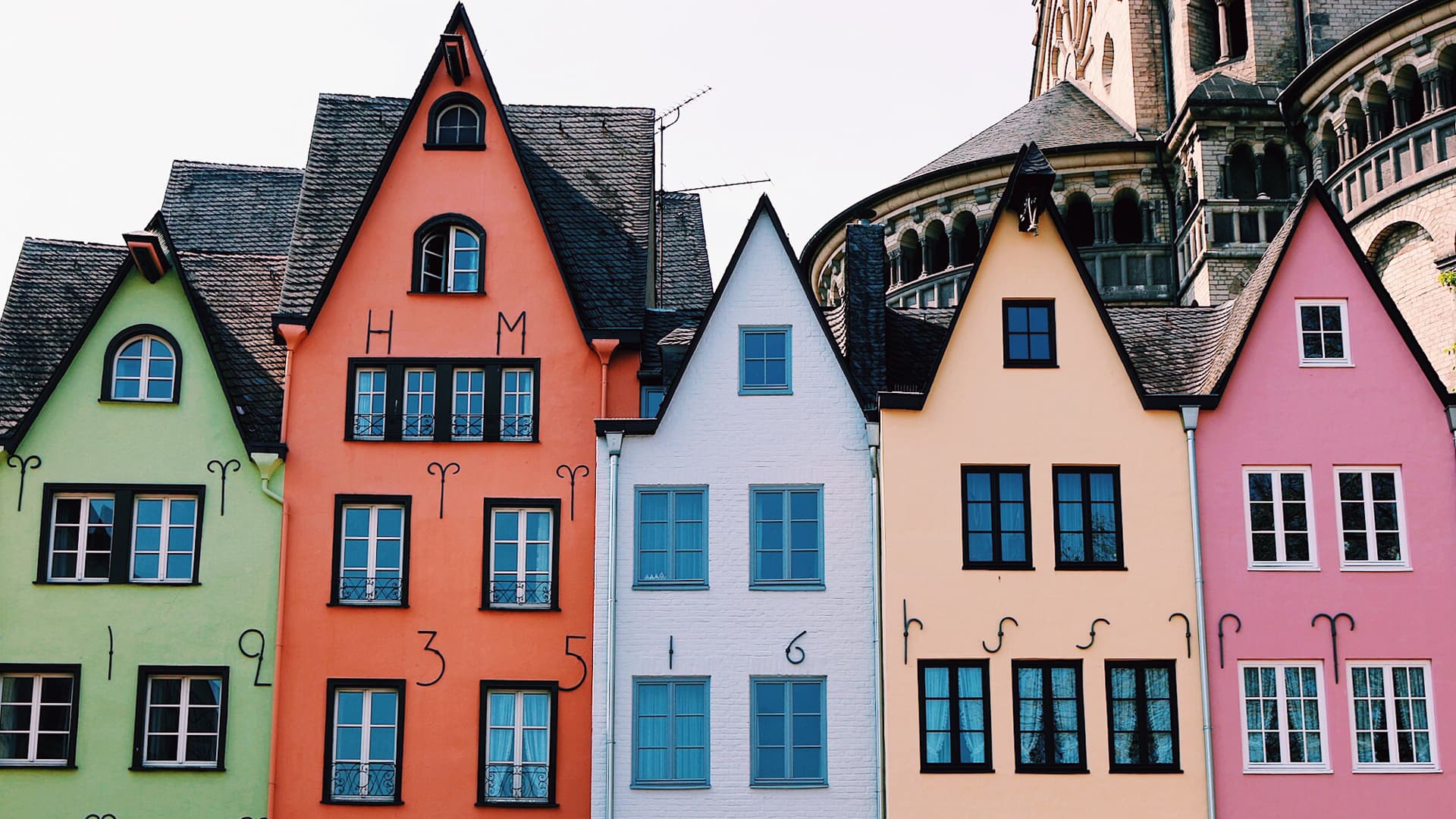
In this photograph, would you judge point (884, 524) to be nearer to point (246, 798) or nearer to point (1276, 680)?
point (1276, 680)

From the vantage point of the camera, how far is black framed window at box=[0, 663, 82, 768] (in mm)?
28938

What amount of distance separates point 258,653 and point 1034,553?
41.8 feet

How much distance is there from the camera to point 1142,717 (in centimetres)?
2775

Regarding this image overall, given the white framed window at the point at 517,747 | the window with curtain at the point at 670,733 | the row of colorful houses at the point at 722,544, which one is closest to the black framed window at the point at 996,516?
the row of colorful houses at the point at 722,544

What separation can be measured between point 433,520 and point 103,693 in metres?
5.97

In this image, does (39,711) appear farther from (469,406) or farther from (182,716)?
(469,406)

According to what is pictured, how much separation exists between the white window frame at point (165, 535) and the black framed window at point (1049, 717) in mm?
13654

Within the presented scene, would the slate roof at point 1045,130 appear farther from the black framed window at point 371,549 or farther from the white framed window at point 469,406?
the black framed window at point 371,549

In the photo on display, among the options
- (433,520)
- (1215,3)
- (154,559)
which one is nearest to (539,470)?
(433,520)

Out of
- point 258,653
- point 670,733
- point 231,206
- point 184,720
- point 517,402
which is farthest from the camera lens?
point 231,206

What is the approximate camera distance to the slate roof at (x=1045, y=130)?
163 ft

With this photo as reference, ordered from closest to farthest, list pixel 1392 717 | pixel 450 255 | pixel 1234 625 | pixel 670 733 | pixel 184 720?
1. pixel 1392 717
2. pixel 670 733
3. pixel 1234 625
4. pixel 184 720
5. pixel 450 255

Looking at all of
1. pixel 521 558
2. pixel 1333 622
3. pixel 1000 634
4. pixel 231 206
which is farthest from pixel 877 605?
pixel 231 206

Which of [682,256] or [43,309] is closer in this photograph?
[43,309]
